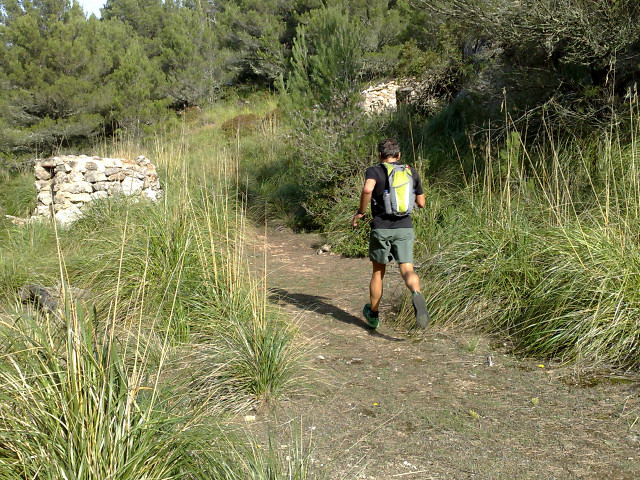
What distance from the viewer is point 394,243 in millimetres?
5051

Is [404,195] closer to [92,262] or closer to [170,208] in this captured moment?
[170,208]

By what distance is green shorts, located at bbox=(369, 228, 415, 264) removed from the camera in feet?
16.5

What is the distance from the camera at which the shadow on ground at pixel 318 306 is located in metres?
5.46

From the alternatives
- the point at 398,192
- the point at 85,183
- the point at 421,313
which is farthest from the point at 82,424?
the point at 85,183

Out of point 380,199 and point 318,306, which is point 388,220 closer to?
point 380,199

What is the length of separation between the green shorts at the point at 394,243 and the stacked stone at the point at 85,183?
4.99m

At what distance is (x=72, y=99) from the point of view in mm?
16609

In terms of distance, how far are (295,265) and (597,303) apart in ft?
15.0

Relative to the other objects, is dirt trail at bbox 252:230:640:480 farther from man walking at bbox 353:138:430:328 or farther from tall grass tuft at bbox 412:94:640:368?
man walking at bbox 353:138:430:328

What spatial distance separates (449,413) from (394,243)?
5.59 ft

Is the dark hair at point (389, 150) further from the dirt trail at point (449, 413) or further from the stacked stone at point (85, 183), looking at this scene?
the stacked stone at point (85, 183)

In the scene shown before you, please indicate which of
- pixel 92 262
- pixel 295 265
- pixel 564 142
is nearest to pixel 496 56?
pixel 564 142

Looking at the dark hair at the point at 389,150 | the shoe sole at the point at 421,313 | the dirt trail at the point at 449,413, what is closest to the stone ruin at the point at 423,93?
the dark hair at the point at 389,150

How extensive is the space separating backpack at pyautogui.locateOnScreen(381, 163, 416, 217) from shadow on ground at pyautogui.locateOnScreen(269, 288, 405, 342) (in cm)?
112
